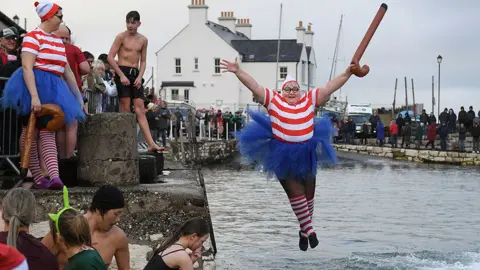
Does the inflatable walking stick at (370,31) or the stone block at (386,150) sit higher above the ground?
the inflatable walking stick at (370,31)

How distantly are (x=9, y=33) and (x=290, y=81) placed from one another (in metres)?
3.42

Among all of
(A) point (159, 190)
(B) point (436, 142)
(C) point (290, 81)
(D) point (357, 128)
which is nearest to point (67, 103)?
(A) point (159, 190)

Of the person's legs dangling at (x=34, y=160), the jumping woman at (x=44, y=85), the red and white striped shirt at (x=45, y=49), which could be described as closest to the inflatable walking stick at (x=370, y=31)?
the jumping woman at (x=44, y=85)

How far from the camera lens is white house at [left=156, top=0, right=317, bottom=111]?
8888 cm

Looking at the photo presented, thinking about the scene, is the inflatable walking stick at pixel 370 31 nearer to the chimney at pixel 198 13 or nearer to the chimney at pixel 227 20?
the chimney at pixel 198 13

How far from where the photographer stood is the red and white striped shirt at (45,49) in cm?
979

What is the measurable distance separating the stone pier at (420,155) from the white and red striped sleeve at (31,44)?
127ft

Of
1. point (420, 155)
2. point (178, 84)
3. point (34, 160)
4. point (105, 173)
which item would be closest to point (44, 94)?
point (34, 160)

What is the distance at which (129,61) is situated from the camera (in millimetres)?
12625

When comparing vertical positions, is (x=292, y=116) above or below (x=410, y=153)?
above

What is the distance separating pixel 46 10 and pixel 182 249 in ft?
12.1

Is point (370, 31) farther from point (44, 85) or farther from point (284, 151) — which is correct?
point (44, 85)

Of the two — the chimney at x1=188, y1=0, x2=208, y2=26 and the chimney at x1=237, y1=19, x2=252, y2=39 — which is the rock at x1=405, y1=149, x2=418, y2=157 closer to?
the chimney at x1=188, y1=0, x2=208, y2=26

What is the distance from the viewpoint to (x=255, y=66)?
90125mm
